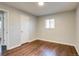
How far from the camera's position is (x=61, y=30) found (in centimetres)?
406

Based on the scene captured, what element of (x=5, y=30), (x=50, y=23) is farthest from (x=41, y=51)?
(x=50, y=23)

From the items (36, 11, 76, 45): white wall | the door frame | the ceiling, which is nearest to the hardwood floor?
the door frame

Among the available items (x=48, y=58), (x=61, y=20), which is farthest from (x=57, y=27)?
(x=48, y=58)

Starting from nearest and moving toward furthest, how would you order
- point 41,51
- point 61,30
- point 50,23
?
point 41,51 → point 61,30 → point 50,23

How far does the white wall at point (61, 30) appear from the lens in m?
3.61

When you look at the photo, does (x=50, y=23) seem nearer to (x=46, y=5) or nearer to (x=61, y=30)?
(x=61, y=30)

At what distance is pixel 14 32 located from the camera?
3082 millimetres

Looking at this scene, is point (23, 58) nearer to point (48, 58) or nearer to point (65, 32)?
point (48, 58)

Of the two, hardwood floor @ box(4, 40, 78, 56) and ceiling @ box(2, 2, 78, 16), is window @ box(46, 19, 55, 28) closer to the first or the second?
ceiling @ box(2, 2, 78, 16)

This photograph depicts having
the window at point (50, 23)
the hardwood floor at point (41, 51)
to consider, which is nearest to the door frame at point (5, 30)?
the hardwood floor at point (41, 51)

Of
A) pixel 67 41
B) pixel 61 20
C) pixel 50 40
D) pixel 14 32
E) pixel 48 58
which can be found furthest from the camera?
pixel 50 40

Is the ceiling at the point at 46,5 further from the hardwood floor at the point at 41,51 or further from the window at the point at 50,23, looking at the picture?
the hardwood floor at the point at 41,51

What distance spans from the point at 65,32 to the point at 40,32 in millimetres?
1473

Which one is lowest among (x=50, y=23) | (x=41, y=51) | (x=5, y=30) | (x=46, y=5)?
(x=41, y=51)
